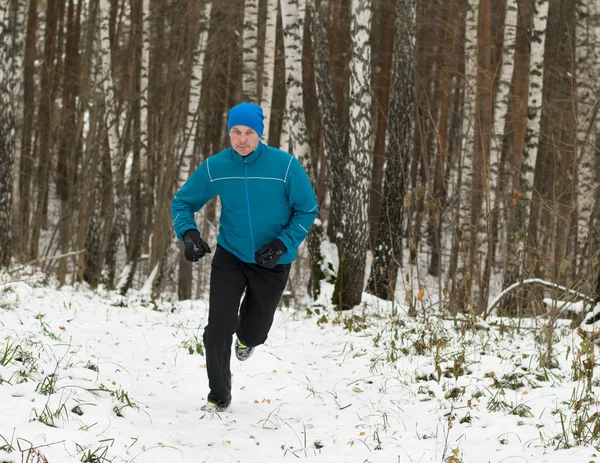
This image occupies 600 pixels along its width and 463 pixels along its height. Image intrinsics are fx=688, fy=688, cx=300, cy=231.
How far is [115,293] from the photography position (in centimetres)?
1093

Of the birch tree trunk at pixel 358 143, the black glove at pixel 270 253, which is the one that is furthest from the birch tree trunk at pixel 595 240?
the birch tree trunk at pixel 358 143

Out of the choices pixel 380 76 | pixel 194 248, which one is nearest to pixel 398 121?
pixel 194 248

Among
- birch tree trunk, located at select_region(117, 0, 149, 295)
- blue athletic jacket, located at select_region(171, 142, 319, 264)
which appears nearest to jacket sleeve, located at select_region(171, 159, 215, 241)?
blue athletic jacket, located at select_region(171, 142, 319, 264)

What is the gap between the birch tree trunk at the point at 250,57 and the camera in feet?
37.7

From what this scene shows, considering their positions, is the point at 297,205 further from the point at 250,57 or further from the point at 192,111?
the point at 192,111

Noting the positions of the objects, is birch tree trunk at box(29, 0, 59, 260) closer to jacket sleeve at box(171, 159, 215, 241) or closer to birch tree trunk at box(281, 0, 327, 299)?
birch tree trunk at box(281, 0, 327, 299)

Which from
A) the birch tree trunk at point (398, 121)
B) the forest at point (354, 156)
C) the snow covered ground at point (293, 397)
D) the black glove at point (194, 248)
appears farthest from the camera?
the birch tree trunk at point (398, 121)

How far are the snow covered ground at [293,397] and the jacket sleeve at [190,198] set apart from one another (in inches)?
46.4

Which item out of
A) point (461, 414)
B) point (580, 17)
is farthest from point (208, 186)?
point (580, 17)

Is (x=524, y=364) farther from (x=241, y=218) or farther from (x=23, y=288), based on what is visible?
(x=23, y=288)

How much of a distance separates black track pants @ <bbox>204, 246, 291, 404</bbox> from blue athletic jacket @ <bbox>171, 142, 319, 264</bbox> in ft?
0.33

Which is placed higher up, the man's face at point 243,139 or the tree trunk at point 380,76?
the tree trunk at point 380,76

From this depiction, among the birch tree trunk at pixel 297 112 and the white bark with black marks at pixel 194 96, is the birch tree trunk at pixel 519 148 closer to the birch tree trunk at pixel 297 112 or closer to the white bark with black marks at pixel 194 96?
the birch tree trunk at pixel 297 112

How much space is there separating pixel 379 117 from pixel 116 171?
10841 millimetres
